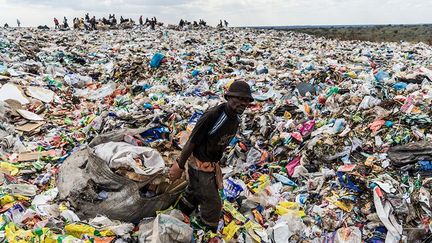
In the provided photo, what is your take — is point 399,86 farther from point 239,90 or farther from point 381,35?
point 381,35

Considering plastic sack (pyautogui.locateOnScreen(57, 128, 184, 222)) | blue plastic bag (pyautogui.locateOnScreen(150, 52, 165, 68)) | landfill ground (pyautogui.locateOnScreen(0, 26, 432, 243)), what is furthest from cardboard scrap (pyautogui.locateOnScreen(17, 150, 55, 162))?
blue plastic bag (pyautogui.locateOnScreen(150, 52, 165, 68))

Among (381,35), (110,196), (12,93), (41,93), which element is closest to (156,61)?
(41,93)

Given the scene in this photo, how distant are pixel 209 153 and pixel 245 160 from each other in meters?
1.91

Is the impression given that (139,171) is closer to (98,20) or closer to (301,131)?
(301,131)

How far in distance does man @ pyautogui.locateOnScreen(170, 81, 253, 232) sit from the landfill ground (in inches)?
7.8

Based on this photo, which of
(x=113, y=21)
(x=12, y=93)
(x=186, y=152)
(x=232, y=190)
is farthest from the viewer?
(x=113, y=21)

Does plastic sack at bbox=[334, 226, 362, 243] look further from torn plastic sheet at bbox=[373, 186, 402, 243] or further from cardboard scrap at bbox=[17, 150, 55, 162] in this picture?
cardboard scrap at bbox=[17, 150, 55, 162]

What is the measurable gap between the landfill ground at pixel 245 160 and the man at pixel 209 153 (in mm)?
197

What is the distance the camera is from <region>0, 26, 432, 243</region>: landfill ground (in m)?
3.15

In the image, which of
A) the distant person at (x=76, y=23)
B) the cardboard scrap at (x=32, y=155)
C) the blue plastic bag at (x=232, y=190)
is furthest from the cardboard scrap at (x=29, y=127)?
the distant person at (x=76, y=23)

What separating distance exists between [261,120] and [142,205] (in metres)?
2.74

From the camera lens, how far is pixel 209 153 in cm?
288

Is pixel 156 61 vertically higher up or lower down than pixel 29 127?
higher up

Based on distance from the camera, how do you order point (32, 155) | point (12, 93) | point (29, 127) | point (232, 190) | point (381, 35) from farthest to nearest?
point (381, 35), point (12, 93), point (29, 127), point (32, 155), point (232, 190)
